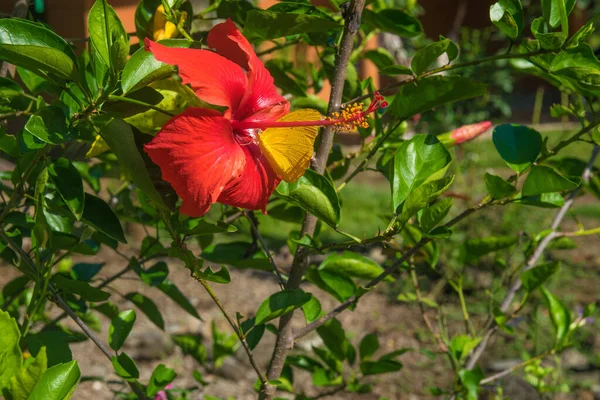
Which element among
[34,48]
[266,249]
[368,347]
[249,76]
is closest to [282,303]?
[266,249]

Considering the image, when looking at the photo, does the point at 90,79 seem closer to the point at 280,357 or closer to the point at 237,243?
the point at 237,243

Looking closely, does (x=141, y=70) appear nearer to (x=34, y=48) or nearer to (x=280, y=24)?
(x=34, y=48)

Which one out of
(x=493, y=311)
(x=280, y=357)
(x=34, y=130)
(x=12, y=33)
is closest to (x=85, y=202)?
(x=34, y=130)

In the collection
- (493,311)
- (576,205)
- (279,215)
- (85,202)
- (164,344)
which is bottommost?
(576,205)

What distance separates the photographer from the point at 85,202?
1.01 m

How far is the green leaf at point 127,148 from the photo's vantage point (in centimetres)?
80

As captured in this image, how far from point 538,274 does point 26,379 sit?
3.42ft

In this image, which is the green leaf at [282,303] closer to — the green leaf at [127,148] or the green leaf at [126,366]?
the green leaf at [126,366]

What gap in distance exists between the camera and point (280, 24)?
3.20 feet

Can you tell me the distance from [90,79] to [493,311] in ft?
3.21

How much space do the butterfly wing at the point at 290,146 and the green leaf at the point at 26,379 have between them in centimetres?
35

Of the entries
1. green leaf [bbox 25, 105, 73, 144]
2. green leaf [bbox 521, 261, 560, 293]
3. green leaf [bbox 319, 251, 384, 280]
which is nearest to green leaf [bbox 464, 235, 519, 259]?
green leaf [bbox 521, 261, 560, 293]

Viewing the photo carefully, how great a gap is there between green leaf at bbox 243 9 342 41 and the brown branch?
8 cm

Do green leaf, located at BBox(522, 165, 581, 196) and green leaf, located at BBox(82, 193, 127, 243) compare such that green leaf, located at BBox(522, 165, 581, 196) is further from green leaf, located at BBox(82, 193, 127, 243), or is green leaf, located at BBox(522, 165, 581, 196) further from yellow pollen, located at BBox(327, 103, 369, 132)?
green leaf, located at BBox(82, 193, 127, 243)
